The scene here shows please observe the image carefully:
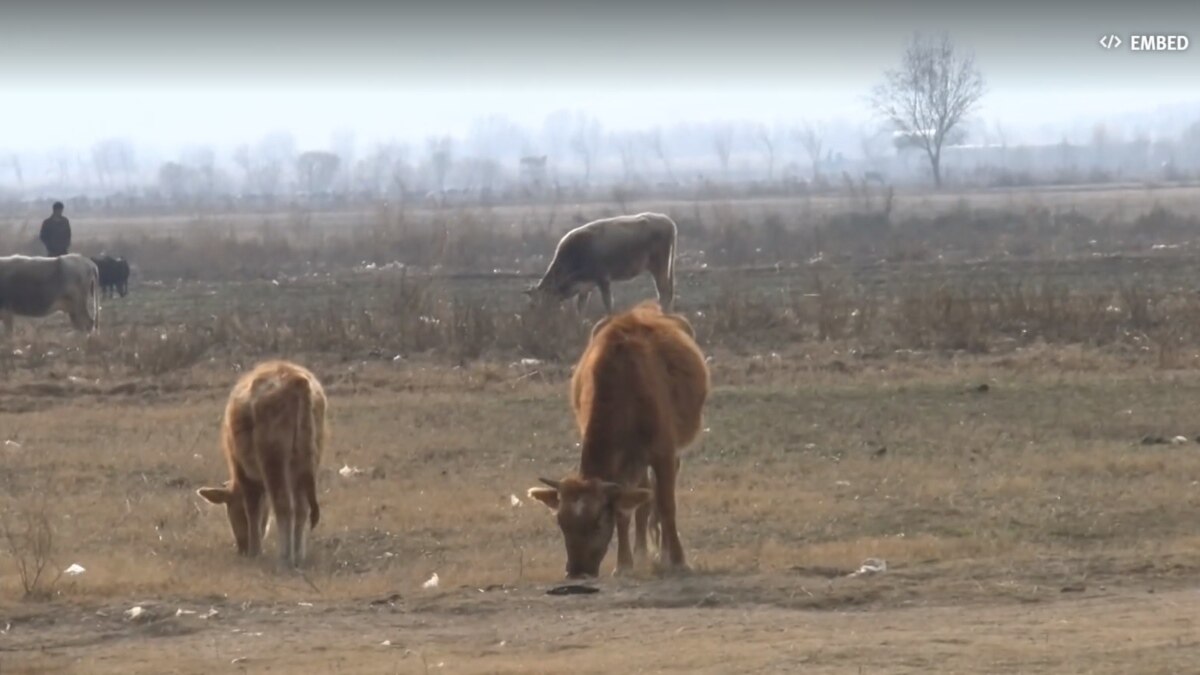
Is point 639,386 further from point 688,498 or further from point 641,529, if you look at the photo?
point 688,498

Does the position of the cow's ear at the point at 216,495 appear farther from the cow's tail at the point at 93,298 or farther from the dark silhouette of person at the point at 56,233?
the dark silhouette of person at the point at 56,233

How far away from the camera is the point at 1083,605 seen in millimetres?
9375

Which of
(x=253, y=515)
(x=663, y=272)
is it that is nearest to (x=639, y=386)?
(x=253, y=515)

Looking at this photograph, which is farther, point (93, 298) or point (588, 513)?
point (93, 298)

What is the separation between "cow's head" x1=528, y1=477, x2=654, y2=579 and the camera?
1067 centimetres

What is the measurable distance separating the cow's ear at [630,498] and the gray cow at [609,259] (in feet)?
60.6

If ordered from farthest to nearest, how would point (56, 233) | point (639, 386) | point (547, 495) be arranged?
point (56, 233)
point (639, 386)
point (547, 495)

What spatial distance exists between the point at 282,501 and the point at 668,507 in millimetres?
2815

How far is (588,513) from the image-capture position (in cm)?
1066

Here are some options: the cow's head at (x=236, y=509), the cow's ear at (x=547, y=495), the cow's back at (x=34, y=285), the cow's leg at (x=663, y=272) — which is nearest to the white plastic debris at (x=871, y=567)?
the cow's ear at (x=547, y=495)

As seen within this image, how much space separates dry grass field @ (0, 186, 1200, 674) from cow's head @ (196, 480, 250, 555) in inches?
7.0

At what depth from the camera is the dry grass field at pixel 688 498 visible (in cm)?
880

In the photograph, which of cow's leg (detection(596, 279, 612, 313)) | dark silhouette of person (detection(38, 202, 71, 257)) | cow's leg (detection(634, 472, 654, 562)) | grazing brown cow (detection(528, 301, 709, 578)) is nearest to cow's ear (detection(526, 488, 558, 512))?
grazing brown cow (detection(528, 301, 709, 578))

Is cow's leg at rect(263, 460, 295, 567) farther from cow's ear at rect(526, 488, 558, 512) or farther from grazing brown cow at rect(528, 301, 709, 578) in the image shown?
cow's ear at rect(526, 488, 558, 512)
